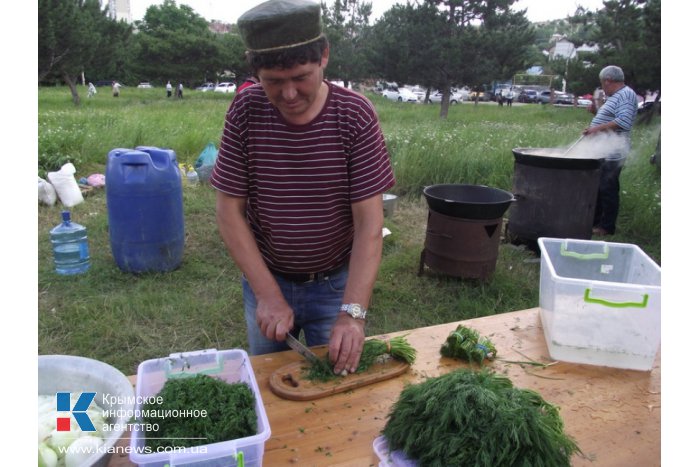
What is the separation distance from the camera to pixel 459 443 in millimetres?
1181

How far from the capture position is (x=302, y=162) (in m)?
1.73

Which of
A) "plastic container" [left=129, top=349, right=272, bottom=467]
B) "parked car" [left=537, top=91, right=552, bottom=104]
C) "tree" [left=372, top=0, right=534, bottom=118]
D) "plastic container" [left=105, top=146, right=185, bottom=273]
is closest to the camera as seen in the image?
"plastic container" [left=129, top=349, right=272, bottom=467]

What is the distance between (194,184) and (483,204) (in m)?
4.69

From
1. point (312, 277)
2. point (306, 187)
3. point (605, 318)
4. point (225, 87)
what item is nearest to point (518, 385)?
point (605, 318)

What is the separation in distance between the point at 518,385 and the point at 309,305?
829 mm

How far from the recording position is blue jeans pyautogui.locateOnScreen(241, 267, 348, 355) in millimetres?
1977

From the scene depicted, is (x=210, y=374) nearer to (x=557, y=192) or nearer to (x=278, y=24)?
(x=278, y=24)

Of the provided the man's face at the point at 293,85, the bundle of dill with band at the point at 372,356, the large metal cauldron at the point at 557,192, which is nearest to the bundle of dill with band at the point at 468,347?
the bundle of dill with band at the point at 372,356

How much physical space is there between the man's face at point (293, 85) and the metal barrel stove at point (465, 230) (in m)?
2.98

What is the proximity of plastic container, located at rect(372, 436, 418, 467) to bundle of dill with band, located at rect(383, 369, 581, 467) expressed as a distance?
1cm

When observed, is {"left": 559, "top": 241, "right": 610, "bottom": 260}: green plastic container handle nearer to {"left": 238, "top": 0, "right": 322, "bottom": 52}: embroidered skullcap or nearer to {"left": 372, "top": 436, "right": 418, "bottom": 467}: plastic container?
{"left": 372, "top": 436, "right": 418, "bottom": 467}: plastic container

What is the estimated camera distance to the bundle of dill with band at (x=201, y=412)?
1214 millimetres

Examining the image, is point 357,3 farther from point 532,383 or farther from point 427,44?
point 532,383

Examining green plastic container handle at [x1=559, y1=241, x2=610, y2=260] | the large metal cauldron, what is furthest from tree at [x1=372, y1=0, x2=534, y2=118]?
green plastic container handle at [x1=559, y1=241, x2=610, y2=260]
